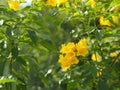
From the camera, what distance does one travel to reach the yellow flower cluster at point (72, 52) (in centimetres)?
220

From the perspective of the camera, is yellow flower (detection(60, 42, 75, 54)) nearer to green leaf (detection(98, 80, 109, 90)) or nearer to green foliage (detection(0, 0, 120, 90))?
green foliage (detection(0, 0, 120, 90))

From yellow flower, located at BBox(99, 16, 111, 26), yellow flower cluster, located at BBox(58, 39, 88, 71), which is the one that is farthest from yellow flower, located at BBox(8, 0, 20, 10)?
yellow flower, located at BBox(99, 16, 111, 26)

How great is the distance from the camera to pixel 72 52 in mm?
2225

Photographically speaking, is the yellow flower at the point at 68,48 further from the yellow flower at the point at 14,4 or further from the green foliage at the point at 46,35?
the yellow flower at the point at 14,4

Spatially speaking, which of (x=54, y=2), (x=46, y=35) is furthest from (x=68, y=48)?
(x=54, y=2)

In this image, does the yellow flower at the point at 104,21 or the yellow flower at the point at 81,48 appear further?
the yellow flower at the point at 104,21

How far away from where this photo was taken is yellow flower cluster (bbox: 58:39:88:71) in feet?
7.21

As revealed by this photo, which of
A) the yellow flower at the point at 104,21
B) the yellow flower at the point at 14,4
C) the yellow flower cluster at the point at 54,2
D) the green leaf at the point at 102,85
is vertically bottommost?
the green leaf at the point at 102,85

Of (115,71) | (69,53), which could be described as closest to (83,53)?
(69,53)

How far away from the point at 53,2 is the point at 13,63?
0.45m

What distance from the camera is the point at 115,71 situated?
2.49m

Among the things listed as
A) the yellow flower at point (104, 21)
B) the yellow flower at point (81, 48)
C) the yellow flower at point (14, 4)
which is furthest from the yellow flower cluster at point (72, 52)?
the yellow flower at point (14, 4)

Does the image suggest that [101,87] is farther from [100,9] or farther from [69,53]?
[100,9]

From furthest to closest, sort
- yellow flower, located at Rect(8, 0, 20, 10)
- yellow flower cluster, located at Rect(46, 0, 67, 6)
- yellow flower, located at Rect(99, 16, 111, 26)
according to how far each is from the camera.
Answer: yellow flower, located at Rect(99, 16, 111, 26) < yellow flower cluster, located at Rect(46, 0, 67, 6) < yellow flower, located at Rect(8, 0, 20, 10)
